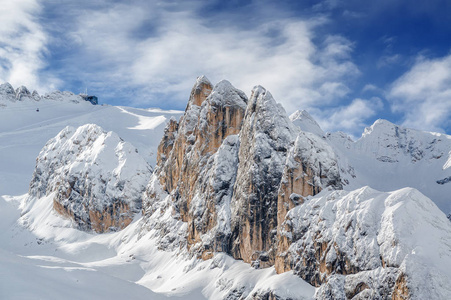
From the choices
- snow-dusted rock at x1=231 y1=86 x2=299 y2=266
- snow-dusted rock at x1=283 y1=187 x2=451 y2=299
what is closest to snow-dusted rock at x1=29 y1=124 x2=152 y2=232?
snow-dusted rock at x1=231 y1=86 x2=299 y2=266

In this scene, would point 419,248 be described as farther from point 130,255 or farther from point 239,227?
point 130,255

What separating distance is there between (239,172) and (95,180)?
180 ft

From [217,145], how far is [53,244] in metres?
53.1

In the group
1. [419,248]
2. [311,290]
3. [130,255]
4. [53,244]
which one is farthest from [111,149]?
[419,248]

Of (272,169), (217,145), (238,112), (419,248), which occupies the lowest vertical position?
(419,248)

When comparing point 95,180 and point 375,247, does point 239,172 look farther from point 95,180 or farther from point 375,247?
point 95,180

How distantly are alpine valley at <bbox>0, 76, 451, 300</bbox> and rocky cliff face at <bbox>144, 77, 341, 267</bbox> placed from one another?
0.22 meters

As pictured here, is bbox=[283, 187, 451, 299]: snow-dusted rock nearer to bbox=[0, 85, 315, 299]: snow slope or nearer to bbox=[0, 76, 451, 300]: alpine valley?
bbox=[0, 76, 451, 300]: alpine valley

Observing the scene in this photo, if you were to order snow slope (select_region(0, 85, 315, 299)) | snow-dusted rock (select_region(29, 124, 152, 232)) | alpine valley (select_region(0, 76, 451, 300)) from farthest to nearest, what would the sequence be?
snow-dusted rock (select_region(29, 124, 152, 232))
snow slope (select_region(0, 85, 315, 299))
alpine valley (select_region(0, 76, 451, 300))

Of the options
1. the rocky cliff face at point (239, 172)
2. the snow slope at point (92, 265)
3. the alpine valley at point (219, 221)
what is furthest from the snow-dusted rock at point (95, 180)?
the rocky cliff face at point (239, 172)

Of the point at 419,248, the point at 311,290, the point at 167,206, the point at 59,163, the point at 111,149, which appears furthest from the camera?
the point at 59,163

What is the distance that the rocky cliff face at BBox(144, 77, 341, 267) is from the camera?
67.5 meters

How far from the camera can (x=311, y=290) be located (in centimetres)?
5575

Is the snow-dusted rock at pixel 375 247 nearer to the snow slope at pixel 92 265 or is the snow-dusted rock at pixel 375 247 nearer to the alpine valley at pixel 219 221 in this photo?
the alpine valley at pixel 219 221
